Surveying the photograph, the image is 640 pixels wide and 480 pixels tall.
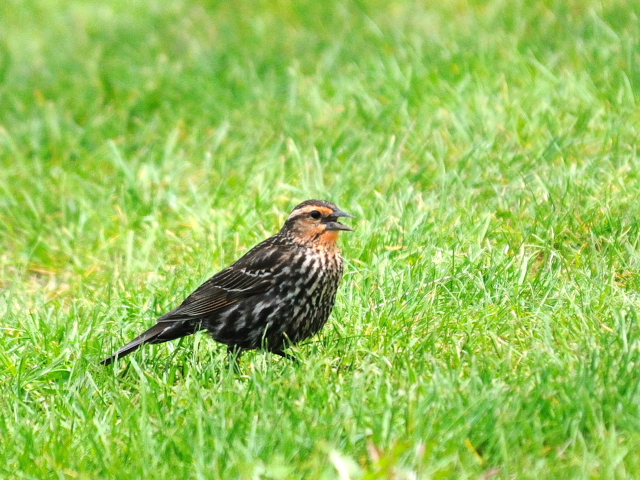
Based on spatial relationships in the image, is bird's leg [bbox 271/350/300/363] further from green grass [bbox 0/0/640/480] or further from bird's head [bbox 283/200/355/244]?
bird's head [bbox 283/200/355/244]

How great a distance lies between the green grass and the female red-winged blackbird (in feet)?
0.37

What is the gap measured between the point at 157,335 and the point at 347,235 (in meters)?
1.60

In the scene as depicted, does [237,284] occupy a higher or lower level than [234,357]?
higher

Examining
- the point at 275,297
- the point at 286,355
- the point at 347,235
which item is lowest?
the point at 347,235

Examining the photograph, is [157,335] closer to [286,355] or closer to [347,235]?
[286,355]

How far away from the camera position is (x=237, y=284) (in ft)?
18.8

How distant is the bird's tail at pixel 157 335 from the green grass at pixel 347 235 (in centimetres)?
7

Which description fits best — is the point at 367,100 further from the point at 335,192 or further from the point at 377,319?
the point at 377,319

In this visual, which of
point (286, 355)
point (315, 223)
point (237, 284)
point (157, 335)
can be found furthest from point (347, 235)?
point (157, 335)

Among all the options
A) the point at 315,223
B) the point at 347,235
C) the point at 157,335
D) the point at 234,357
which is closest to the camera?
the point at 234,357

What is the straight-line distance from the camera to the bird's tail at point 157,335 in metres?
5.46

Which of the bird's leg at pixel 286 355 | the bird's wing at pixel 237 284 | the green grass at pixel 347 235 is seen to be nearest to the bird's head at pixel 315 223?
the bird's wing at pixel 237 284

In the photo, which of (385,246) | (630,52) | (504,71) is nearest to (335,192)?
(385,246)

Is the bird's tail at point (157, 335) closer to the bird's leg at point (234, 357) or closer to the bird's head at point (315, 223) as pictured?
the bird's leg at point (234, 357)
